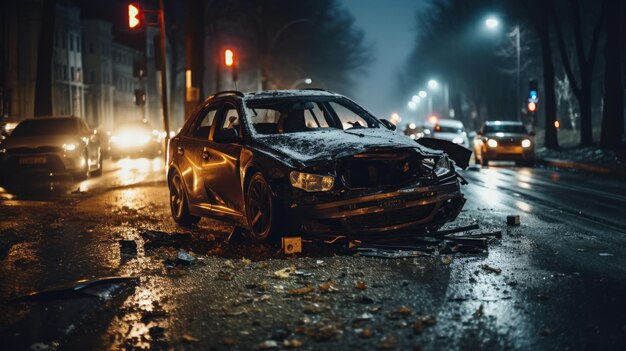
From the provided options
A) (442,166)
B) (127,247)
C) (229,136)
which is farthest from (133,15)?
(442,166)

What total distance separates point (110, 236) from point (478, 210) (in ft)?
17.8

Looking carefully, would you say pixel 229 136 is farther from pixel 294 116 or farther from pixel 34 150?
pixel 34 150

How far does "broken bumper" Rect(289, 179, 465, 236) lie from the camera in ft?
30.5

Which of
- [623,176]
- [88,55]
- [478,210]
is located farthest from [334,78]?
[478,210]

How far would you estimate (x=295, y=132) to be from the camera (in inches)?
422

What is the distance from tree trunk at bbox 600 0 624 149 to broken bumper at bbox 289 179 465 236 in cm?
2509

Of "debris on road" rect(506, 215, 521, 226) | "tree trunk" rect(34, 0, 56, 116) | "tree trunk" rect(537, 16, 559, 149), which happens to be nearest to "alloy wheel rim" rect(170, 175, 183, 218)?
"debris on road" rect(506, 215, 521, 226)

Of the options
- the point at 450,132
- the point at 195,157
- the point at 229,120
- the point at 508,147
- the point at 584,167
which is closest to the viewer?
the point at 195,157

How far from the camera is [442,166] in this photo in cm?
1023

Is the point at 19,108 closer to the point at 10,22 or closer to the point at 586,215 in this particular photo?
the point at 10,22

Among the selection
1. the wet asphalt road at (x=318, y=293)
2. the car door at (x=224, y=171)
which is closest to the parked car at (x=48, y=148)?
the wet asphalt road at (x=318, y=293)

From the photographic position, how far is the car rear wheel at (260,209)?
9.62 metres

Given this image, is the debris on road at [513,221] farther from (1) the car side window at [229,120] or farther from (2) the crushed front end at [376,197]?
(1) the car side window at [229,120]

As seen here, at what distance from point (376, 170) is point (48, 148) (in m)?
15.6
